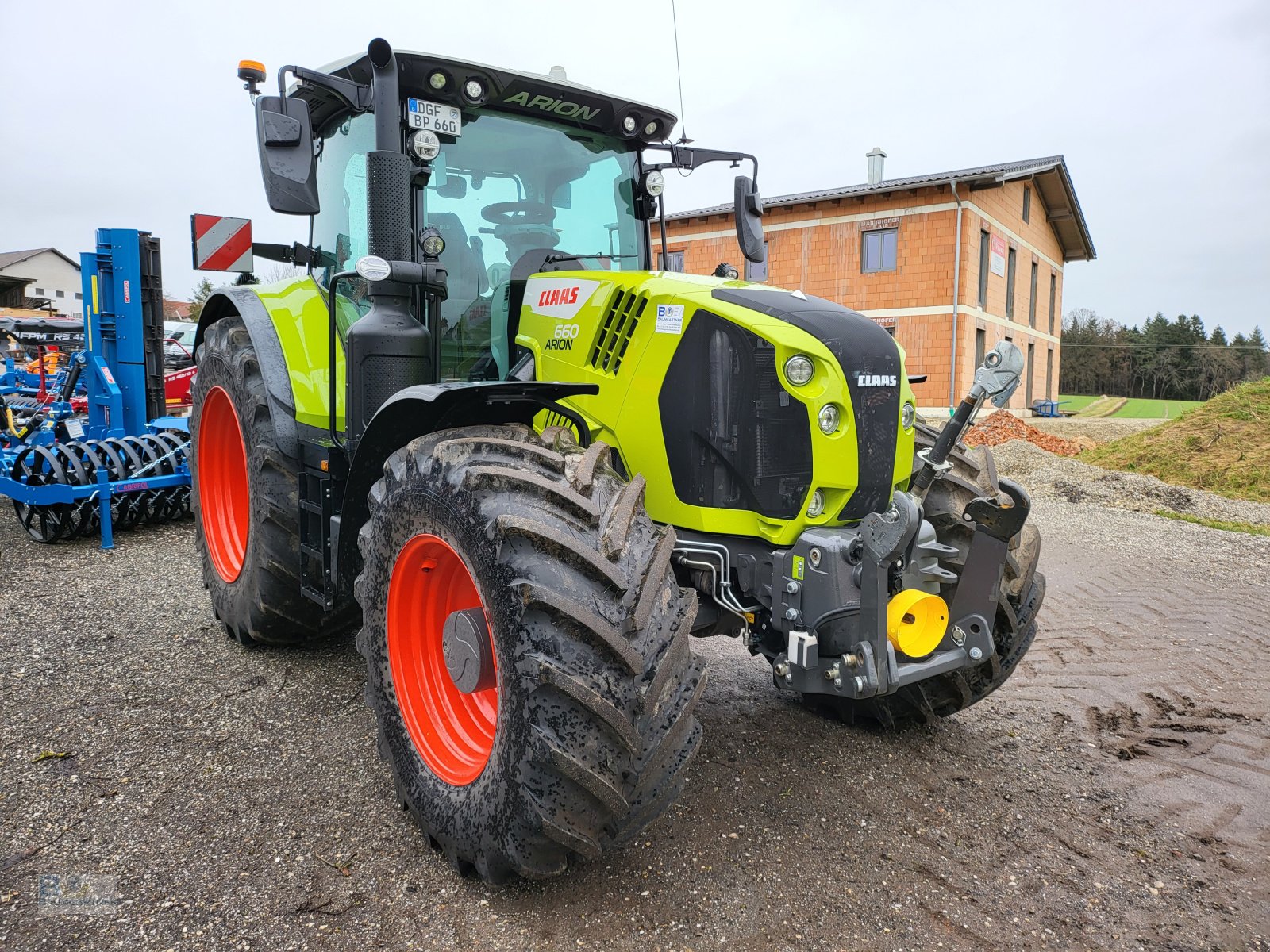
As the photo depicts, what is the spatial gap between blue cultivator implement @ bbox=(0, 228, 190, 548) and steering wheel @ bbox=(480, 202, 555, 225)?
4.62 meters

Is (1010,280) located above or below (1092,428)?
above

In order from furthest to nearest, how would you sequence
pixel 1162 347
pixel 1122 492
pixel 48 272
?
1. pixel 1162 347
2. pixel 48 272
3. pixel 1122 492

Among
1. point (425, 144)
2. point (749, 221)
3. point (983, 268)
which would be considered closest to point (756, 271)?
point (749, 221)

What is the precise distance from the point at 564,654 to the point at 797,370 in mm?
1086

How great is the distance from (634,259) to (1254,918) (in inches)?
120

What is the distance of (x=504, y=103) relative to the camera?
3.38 meters

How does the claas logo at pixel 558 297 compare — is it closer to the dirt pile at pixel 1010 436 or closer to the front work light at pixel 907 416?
the front work light at pixel 907 416

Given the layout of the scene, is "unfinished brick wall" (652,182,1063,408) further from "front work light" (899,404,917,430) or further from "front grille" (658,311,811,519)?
"front grille" (658,311,811,519)

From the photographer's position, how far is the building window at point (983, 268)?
22.3 meters

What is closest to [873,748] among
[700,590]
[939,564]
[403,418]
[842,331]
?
[939,564]

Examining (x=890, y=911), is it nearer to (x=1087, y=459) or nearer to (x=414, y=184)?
(x=414, y=184)

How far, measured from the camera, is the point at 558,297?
3.10 m

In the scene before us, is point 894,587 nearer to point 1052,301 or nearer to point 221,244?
point 221,244

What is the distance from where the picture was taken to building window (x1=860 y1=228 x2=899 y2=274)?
859 inches
